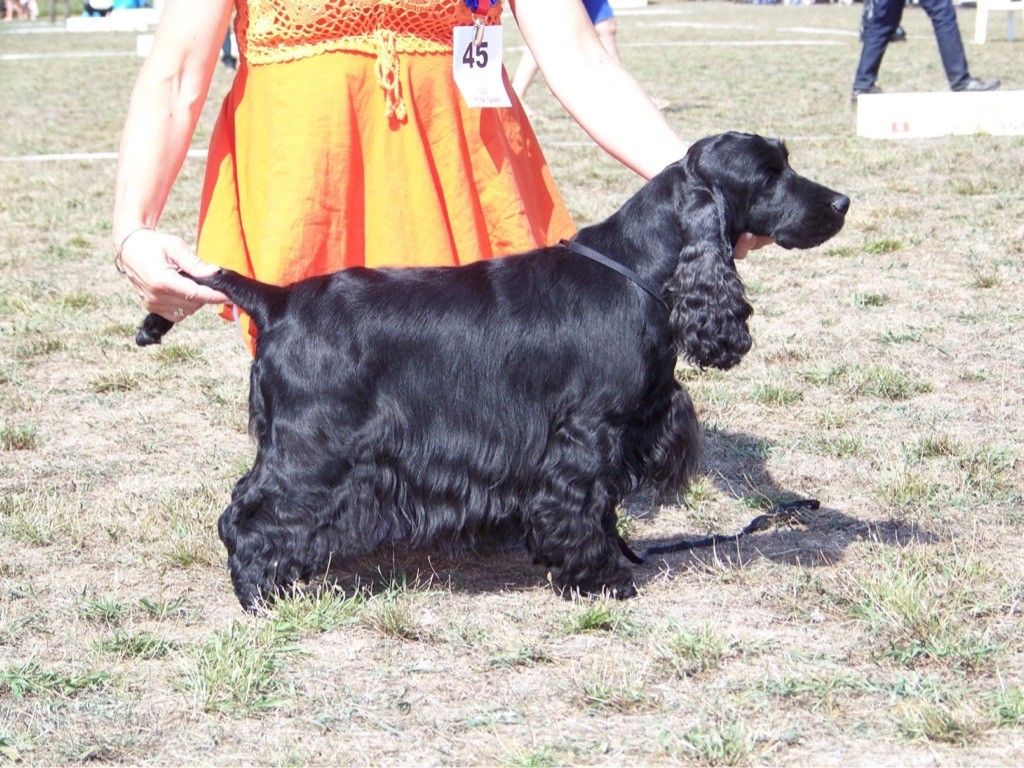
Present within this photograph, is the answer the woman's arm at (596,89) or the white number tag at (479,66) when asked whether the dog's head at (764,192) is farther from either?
the white number tag at (479,66)

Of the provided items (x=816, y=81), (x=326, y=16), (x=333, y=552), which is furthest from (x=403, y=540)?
(x=816, y=81)

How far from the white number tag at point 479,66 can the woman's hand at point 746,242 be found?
28.9 inches

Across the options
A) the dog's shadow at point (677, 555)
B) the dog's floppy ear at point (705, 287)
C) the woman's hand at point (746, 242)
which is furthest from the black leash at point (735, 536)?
the woman's hand at point (746, 242)

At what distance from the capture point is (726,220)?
113 inches

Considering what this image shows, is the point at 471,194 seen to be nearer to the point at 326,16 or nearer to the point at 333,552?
the point at 326,16

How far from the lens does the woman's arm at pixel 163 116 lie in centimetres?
289

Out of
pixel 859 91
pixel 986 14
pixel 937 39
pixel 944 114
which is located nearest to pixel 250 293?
pixel 944 114

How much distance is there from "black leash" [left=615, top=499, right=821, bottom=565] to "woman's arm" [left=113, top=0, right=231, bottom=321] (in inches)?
50.4

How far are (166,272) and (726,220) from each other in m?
1.25

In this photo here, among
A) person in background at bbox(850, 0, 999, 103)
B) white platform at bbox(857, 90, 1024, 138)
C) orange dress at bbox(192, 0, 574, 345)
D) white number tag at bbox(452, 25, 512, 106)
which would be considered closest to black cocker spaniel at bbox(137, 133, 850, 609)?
orange dress at bbox(192, 0, 574, 345)

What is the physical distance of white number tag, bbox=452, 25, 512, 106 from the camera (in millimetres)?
3170

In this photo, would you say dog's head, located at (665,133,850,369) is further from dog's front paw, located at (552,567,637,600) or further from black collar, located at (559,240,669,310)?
dog's front paw, located at (552,567,637,600)

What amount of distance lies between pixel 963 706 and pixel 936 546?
3.03 feet

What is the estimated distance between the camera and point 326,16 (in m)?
3.04
